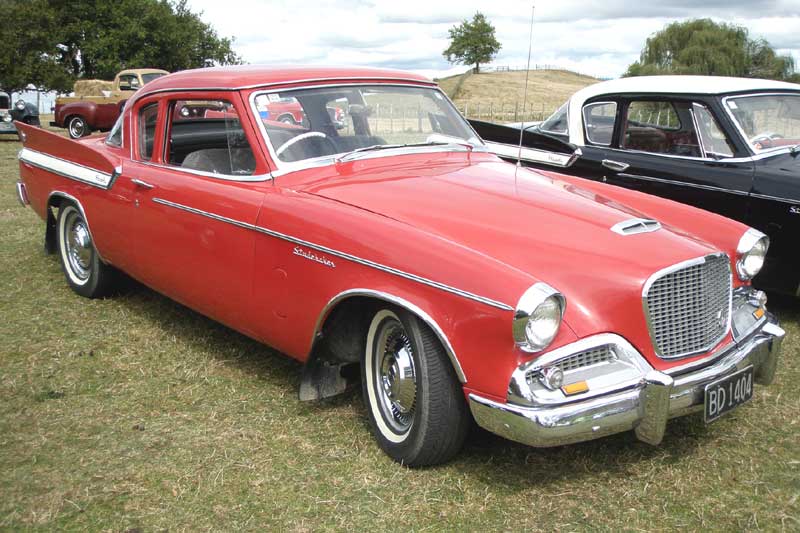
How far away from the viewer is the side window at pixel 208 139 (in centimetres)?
388

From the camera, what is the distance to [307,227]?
3.28 m

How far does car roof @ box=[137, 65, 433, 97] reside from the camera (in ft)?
12.8

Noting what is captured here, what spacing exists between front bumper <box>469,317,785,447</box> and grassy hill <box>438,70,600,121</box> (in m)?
42.5

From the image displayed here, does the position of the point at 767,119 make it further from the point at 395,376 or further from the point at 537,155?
the point at 395,376

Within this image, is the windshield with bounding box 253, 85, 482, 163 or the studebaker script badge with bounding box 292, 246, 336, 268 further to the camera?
the windshield with bounding box 253, 85, 482, 163

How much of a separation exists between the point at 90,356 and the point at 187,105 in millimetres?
1602

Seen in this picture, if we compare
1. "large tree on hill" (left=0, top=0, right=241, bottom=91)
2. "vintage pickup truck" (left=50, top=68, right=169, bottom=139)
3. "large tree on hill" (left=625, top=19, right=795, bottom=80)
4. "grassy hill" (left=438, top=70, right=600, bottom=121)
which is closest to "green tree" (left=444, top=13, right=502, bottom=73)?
"grassy hill" (left=438, top=70, right=600, bottom=121)

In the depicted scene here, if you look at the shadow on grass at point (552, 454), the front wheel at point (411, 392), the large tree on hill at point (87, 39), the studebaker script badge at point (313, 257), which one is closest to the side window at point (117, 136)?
the shadow on grass at point (552, 454)

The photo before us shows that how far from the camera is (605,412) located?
2.62 m

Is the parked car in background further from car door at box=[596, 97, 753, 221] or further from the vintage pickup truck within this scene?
car door at box=[596, 97, 753, 221]

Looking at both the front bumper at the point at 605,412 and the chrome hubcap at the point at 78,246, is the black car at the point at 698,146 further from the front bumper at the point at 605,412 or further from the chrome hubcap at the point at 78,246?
the chrome hubcap at the point at 78,246

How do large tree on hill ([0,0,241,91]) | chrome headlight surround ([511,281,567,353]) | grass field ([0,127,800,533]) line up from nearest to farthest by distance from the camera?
chrome headlight surround ([511,281,567,353]) < grass field ([0,127,800,533]) < large tree on hill ([0,0,241,91])

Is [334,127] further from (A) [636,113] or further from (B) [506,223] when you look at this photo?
(A) [636,113]

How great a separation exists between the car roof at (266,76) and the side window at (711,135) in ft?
7.11
